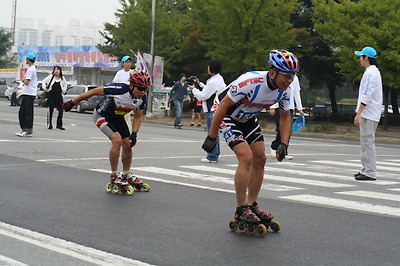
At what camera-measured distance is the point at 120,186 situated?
837cm

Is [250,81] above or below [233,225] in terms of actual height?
above

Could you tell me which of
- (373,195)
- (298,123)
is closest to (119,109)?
(298,123)

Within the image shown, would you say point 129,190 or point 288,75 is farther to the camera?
point 129,190

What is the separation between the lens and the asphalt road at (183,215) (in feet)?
17.5

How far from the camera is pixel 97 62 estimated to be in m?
65.9

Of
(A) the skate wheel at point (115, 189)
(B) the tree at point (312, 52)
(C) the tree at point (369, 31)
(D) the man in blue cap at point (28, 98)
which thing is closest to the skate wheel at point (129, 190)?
(A) the skate wheel at point (115, 189)

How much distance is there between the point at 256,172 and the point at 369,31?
22721mm

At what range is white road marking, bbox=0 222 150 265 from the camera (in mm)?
5012

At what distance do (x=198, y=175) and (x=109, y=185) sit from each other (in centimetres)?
222

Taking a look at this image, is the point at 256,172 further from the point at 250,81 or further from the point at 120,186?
the point at 120,186

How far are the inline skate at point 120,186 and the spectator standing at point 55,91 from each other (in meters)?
11.7

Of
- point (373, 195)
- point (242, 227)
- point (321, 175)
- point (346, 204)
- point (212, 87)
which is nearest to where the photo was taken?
point (242, 227)

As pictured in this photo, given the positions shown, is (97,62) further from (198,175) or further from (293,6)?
(198,175)

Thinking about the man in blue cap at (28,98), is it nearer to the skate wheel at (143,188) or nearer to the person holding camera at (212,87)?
the person holding camera at (212,87)
